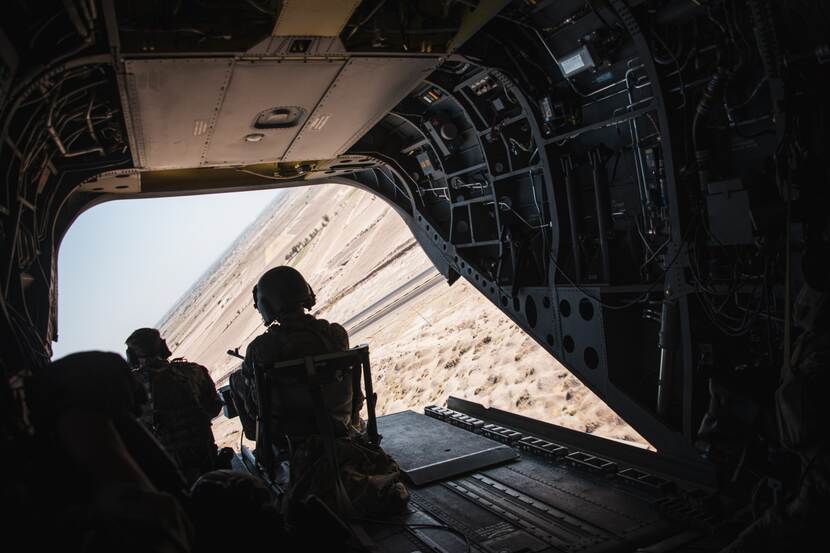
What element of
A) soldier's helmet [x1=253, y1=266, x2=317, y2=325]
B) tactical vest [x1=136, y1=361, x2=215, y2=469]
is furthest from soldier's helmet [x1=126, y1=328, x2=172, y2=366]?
soldier's helmet [x1=253, y1=266, x2=317, y2=325]

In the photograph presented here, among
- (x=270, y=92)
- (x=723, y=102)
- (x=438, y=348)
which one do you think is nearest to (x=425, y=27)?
(x=270, y=92)

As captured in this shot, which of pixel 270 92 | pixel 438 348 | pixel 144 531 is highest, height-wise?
pixel 270 92

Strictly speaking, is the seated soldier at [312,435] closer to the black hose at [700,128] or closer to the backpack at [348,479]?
the backpack at [348,479]

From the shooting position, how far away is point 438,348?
60.6ft

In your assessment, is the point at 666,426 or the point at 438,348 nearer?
the point at 666,426

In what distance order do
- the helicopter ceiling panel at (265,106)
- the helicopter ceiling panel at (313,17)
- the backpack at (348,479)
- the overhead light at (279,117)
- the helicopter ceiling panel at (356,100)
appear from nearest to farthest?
the helicopter ceiling panel at (313,17) < the backpack at (348,479) < the helicopter ceiling panel at (265,106) < the helicopter ceiling panel at (356,100) < the overhead light at (279,117)

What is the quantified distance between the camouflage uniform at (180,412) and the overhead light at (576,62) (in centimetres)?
371

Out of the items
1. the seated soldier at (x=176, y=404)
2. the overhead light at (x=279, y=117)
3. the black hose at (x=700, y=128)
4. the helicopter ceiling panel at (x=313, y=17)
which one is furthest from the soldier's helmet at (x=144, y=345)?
the black hose at (x=700, y=128)

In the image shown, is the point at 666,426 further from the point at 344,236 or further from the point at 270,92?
the point at 344,236

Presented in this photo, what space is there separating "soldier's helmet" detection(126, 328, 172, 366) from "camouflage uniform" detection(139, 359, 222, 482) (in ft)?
0.24

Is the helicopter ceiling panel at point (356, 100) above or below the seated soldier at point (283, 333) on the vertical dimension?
above

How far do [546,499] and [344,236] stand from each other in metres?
35.0

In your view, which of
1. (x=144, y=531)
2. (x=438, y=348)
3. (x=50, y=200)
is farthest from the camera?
(x=438, y=348)

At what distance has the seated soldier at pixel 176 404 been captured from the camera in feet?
16.1
